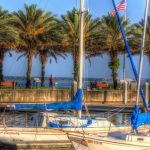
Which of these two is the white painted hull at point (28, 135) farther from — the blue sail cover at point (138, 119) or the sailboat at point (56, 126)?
the blue sail cover at point (138, 119)

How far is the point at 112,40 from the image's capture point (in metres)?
66.2

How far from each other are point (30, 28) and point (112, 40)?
1080cm

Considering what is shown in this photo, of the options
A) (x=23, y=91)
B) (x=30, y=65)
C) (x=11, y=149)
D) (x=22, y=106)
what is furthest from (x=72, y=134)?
(x=30, y=65)

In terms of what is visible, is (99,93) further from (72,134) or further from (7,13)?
(72,134)

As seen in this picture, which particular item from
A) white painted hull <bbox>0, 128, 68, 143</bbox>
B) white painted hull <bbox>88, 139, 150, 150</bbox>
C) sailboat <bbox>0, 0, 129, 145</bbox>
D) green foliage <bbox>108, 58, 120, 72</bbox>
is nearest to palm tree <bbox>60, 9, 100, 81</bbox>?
green foliage <bbox>108, 58, 120, 72</bbox>

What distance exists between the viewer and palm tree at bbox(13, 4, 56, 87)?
6250 cm

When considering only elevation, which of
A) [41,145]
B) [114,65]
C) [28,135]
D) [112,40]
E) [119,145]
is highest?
[112,40]

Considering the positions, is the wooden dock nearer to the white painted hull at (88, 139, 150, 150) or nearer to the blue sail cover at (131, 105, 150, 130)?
the blue sail cover at (131, 105, 150, 130)

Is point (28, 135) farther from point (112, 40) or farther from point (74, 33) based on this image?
point (112, 40)

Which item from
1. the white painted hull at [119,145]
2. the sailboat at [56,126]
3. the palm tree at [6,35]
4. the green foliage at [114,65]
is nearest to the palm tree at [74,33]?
the green foliage at [114,65]

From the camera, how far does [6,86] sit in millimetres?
65000

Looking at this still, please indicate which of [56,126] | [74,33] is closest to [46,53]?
[74,33]

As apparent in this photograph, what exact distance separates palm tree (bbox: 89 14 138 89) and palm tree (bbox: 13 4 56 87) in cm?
696

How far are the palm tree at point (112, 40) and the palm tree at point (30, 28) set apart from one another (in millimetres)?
6962
